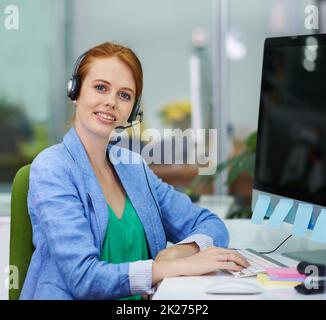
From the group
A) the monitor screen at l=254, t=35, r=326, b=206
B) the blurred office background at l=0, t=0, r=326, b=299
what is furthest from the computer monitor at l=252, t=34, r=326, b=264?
the blurred office background at l=0, t=0, r=326, b=299

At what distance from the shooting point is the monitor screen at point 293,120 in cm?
100

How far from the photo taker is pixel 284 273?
938 mm

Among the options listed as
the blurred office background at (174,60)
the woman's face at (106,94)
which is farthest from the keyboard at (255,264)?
the blurred office background at (174,60)

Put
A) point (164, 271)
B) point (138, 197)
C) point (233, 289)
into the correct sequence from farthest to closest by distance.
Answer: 1. point (138, 197)
2. point (164, 271)
3. point (233, 289)

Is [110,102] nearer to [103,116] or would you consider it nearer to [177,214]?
[103,116]

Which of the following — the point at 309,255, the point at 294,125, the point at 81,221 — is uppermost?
the point at 294,125

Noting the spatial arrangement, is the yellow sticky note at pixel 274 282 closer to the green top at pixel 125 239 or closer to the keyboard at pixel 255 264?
the keyboard at pixel 255 264

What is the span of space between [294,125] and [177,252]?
1.03 feet

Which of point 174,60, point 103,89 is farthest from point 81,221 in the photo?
point 174,60

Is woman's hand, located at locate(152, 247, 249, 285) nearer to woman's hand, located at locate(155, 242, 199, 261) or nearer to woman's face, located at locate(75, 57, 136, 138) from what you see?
woman's hand, located at locate(155, 242, 199, 261)

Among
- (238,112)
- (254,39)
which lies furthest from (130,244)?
(254,39)

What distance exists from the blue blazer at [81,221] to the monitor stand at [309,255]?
0.15 meters

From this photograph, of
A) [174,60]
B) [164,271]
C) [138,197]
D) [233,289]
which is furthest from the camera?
[174,60]

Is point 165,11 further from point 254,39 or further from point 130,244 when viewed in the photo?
point 130,244
